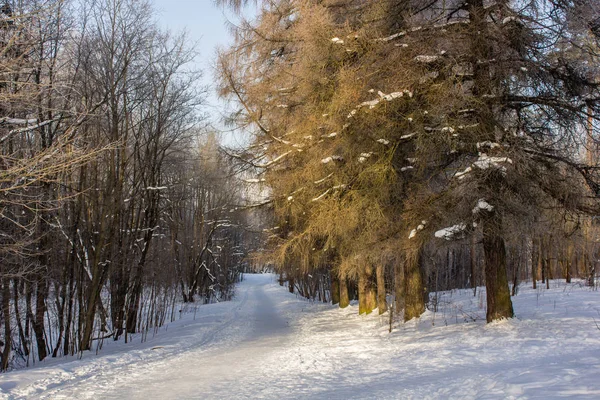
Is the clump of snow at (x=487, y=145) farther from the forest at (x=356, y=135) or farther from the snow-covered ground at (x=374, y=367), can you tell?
the snow-covered ground at (x=374, y=367)

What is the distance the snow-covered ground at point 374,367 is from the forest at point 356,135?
145cm

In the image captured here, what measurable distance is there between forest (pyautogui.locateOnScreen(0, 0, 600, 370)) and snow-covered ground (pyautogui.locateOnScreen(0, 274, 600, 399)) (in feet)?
4.77

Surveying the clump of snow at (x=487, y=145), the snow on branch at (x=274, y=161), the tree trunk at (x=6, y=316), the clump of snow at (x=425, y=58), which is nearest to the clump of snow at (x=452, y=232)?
the clump of snow at (x=487, y=145)

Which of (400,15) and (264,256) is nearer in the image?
(400,15)

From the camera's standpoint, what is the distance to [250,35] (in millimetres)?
13281

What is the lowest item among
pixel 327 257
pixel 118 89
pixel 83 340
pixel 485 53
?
pixel 83 340

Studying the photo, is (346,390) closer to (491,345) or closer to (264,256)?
(491,345)

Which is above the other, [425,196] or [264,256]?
[425,196]

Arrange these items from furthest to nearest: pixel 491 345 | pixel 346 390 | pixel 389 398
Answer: pixel 491 345, pixel 346 390, pixel 389 398

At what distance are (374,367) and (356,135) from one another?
4848mm

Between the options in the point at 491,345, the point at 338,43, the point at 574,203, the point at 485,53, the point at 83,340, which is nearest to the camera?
the point at 491,345

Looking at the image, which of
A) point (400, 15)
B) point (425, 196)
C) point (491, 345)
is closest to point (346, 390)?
point (491, 345)

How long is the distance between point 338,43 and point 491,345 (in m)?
6.81

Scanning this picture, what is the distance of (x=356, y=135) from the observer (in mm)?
9703
